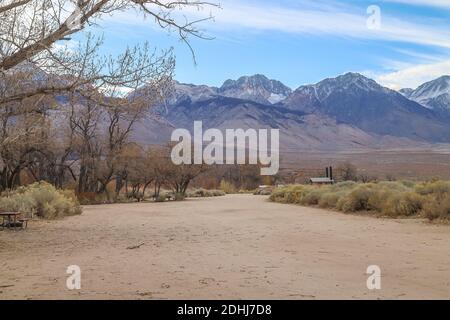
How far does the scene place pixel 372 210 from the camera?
67.8ft

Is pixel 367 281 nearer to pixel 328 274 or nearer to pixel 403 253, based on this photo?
pixel 328 274

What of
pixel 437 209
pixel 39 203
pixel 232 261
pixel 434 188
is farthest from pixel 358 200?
pixel 232 261

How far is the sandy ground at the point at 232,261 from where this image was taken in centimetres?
699

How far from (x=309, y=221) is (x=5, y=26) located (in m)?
10.6

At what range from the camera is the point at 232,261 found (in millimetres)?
9555

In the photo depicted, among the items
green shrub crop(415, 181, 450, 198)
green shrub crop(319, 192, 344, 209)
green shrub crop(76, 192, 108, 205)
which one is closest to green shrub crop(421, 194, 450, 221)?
green shrub crop(415, 181, 450, 198)

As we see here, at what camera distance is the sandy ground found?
22.9ft

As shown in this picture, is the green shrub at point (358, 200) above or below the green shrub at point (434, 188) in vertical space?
below

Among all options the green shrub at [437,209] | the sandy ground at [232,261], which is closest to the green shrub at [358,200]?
the green shrub at [437,209]

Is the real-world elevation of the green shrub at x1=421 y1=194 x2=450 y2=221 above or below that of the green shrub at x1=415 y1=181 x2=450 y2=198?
below

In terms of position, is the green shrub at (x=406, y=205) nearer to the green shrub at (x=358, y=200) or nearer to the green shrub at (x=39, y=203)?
the green shrub at (x=358, y=200)

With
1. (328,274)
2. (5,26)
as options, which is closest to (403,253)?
(328,274)

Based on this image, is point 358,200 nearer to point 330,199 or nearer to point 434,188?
point 434,188

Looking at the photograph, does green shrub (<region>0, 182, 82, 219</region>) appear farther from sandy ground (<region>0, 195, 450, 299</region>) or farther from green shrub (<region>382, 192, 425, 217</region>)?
green shrub (<region>382, 192, 425, 217</region>)
